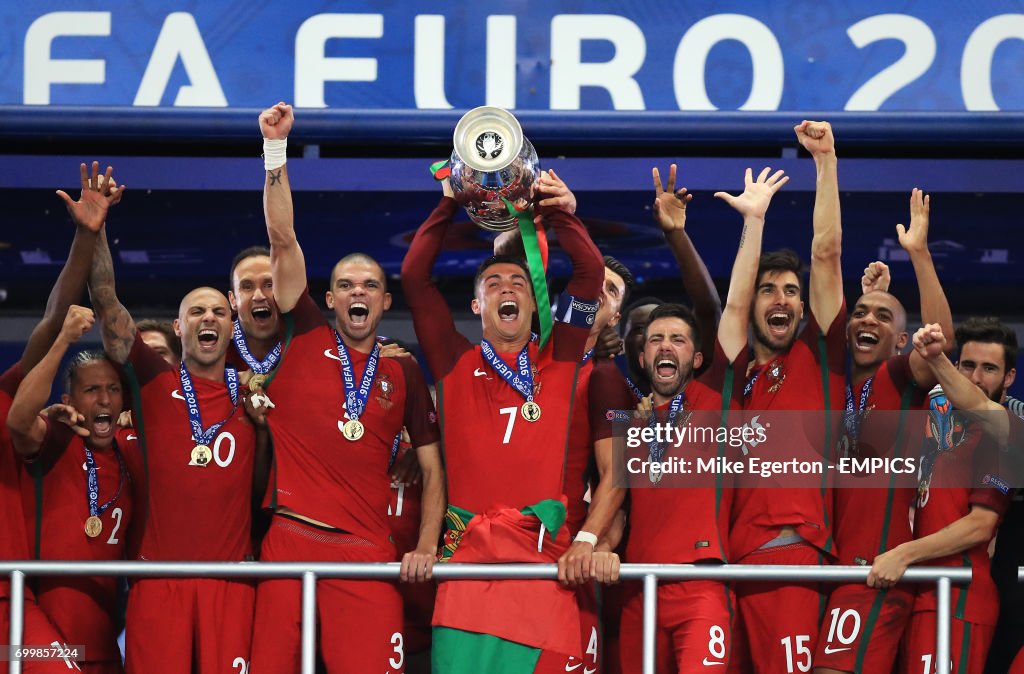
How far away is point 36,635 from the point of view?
5.11 meters

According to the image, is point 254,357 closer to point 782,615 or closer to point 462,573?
point 462,573

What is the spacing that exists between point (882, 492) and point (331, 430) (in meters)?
1.87

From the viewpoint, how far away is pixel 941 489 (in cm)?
512

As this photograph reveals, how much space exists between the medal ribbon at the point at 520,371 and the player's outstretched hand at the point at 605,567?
60 centimetres

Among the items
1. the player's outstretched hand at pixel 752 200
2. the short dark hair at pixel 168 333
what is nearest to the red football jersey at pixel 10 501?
the short dark hair at pixel 168 333

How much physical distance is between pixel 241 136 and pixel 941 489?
10.3 feet

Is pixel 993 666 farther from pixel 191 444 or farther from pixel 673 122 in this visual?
pixel 191 444

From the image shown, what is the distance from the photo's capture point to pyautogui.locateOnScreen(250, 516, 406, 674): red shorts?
504cm

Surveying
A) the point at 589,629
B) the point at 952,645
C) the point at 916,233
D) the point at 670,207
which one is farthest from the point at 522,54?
the point at 952,645

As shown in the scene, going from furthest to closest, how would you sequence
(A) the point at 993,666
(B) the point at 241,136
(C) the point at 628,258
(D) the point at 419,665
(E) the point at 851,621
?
(C) the point at 628,258 < (B) the point at 241,136 < (D) the point at 419,665 < (A) the point at 993,666 < (E) the point at 851,621

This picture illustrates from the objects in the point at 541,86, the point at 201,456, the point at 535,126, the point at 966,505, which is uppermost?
the point at 541,86

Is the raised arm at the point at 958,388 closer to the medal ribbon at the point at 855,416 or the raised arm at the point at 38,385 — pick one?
the medal ribbon at the point at 855,416

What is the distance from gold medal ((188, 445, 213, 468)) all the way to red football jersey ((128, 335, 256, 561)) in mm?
14

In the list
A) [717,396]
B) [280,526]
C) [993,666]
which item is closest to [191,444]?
[280,526]
